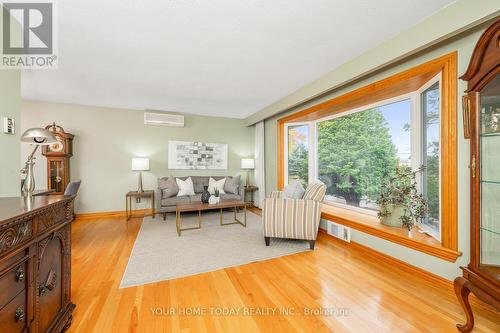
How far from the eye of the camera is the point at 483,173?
1301mm

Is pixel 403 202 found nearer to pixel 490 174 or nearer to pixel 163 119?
pixel 490 174

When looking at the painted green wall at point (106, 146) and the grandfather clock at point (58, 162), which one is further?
the painted green wall at point (106, 146)

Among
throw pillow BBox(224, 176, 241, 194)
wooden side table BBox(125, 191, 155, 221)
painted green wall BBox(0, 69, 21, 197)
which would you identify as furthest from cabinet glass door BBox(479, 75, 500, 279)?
wooden side table BBox(125, 191, 155, 221)

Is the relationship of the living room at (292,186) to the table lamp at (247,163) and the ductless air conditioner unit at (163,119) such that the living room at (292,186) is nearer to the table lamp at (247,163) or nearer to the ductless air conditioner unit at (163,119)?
the ductless air conditioner unit at (163,119)

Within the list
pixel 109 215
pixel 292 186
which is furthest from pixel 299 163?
pixel 109 215

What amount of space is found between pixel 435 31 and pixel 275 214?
2.37 metres

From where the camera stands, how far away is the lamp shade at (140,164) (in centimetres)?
419

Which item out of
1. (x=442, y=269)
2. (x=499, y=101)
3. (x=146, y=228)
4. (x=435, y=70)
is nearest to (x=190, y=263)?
(x=146, y=228)

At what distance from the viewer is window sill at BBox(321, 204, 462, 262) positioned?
5.87 ft

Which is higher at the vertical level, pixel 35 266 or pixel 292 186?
pixel 292 186

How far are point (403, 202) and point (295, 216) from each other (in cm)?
125

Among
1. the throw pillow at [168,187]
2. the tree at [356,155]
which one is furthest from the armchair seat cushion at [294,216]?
the throw pillow at [168,187]

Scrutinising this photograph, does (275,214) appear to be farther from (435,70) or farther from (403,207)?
(435,70)

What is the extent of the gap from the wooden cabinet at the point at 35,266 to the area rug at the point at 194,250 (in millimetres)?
625
